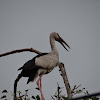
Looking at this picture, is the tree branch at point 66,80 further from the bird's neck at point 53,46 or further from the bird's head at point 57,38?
the bird's head at point 57,38

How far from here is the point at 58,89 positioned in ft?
9.87

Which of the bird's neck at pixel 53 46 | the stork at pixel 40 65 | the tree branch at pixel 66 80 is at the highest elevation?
the bird's neck at pixel 53 46

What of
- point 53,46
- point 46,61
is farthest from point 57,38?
Answer: point 46,61

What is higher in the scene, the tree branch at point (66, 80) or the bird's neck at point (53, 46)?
the bird's neck at point (53, 46)

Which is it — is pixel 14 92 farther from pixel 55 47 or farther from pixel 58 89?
pixel 55 47

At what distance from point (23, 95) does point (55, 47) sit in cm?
269

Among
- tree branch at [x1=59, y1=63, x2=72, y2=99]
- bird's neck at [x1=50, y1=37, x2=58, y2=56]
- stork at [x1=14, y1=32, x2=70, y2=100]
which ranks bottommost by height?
tree branch at [x1=59, y1=63, x2=72, y2=99]

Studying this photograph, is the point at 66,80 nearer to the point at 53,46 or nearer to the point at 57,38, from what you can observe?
the point at 53,46

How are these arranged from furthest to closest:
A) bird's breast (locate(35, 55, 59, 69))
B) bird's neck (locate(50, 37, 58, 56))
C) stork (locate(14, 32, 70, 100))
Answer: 1. bird's neck (locate(50, 37, 58, 56))
2. bird's breast (locate(35, 55, 59, 69))
3. stork (locate(14, 32, 70, 100))

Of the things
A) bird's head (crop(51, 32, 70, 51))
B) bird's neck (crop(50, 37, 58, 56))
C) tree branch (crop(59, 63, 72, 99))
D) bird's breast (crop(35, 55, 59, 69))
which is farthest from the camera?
bird's head (crop(51, 32, 70, 51))

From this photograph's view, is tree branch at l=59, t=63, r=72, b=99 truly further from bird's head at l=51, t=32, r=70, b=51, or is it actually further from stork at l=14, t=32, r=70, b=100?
bird's head at l=51, t=32, r=70, b=51

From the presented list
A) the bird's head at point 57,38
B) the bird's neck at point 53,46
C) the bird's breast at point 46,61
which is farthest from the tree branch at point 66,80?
the bird's head at point 57,38

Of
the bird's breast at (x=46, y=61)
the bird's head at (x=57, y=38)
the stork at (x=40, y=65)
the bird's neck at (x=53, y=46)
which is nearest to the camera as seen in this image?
the stork at (x=40, y=65)

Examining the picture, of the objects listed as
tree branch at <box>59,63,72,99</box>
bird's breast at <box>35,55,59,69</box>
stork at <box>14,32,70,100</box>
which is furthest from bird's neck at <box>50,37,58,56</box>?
tree branch at <box>59,63,72,99</box>
